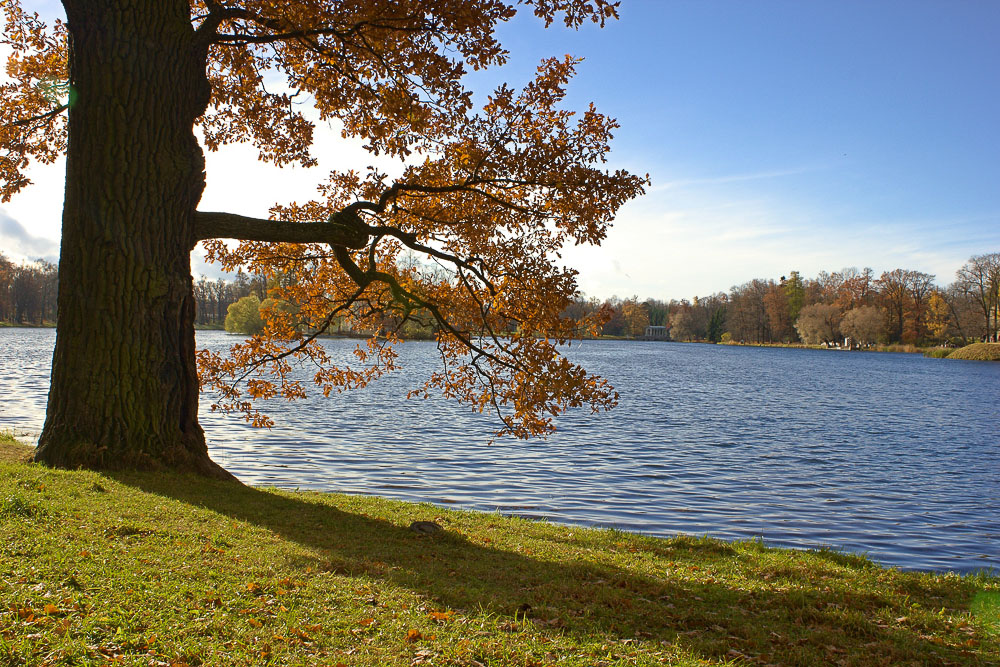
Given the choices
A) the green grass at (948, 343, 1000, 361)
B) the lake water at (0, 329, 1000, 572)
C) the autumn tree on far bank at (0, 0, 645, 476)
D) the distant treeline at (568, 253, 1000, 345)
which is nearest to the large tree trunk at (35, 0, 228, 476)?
the autumn tree on far bank at (0, 0, 645, 476)

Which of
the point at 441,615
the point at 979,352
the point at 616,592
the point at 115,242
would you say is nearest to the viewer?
the point at 441,615

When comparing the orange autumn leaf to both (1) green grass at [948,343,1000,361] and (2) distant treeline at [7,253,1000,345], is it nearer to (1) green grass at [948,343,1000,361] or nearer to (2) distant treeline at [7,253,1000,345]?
(2) distant treeline at [7,253,1000,345]

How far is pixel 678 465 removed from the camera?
18.2m

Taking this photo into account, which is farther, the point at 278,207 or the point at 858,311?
the point at 858,311

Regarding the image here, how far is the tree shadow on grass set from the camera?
5363mm

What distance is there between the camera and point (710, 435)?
2397 centimetres

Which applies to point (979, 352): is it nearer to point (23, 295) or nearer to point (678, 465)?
point (678, 465)

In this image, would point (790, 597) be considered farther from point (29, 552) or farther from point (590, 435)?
point (590, 435)

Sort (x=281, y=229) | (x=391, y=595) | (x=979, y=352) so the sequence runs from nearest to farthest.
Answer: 1. (x=391, y=595)
2. (x=281, y=229)
3. (x=979, y=352)

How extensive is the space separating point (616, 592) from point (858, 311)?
12251 cm

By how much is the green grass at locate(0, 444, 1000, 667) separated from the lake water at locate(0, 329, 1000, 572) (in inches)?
160

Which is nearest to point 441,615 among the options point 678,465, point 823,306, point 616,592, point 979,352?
point 616,592

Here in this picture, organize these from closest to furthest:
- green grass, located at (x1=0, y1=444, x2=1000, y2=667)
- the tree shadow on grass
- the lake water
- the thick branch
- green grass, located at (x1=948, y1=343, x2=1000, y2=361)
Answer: green grass, located at (x1=0, y1=444, x2=1000, y2=667) → the tree shadow on grass → the thick branch → the lake water → green grass, located at (x1=948, y1=343, x2=1000, y2=361)

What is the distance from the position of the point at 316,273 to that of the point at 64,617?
27.9ft
